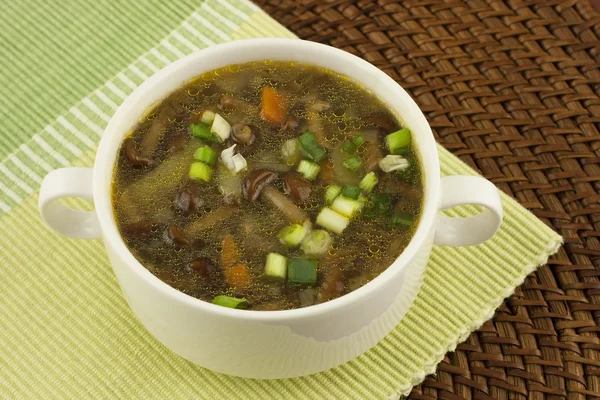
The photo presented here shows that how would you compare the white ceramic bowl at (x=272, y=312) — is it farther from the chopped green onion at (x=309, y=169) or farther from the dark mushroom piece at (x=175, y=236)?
the chopped green onion at (x=309, y=169)

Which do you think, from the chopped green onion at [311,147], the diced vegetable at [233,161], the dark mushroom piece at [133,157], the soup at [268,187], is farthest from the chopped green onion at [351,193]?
the dark mushroom piece at [133,157]

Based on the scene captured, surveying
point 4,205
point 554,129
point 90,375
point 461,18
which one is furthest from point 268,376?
point 461,18

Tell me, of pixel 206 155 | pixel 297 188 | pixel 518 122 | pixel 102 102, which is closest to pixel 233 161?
pixel 206 155

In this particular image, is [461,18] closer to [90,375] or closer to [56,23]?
[56,23]

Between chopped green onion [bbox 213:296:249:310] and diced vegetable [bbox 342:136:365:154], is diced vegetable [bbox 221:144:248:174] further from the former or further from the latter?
chopped green onion [bbox 213:296:249:310]

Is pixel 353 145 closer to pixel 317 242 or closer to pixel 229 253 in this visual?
pixel 317 242
